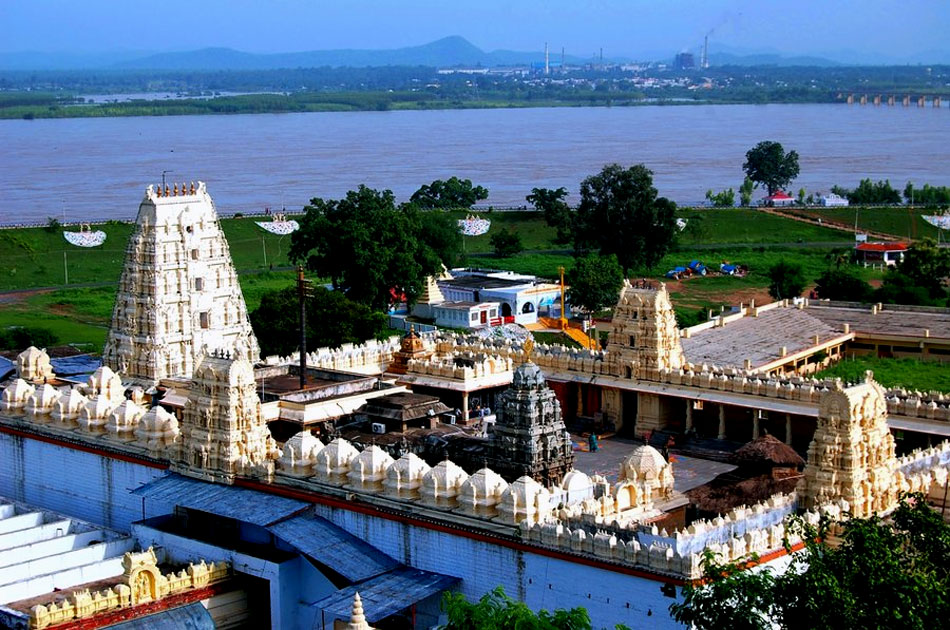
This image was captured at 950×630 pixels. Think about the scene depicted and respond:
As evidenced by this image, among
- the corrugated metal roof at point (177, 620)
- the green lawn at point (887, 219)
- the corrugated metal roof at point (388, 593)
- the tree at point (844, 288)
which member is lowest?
the green lawn at point (887, 219)

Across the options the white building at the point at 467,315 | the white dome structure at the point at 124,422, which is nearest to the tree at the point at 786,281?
the white building at the point at 467,315

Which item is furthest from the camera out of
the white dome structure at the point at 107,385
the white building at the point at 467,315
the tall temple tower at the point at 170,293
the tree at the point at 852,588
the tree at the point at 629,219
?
the tree at the point at 629,219

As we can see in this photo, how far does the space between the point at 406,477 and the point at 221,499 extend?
499 cm

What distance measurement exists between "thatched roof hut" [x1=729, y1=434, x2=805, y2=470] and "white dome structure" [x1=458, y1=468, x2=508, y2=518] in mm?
5893

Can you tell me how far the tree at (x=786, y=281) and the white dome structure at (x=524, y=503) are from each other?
47.8m

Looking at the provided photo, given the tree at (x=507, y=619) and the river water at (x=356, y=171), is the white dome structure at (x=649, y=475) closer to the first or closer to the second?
the tree at (x=507, y=619)

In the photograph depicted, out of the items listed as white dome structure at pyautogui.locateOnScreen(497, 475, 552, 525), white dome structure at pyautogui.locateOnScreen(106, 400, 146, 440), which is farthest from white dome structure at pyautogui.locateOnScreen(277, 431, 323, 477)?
white dome structure at pyautogui.locateOnScreen(106, 400, 146, 440)

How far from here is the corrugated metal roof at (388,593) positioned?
28938mm

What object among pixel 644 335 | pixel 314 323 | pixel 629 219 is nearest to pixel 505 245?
pixel 629 219

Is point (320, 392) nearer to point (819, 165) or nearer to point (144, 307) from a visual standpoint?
point (144, 307)

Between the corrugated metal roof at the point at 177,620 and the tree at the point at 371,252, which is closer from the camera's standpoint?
the corrugated metal roof at the point at 177,620

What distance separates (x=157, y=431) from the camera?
122 feet

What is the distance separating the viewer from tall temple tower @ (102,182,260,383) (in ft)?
148

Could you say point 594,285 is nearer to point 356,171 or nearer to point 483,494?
point 483,494
